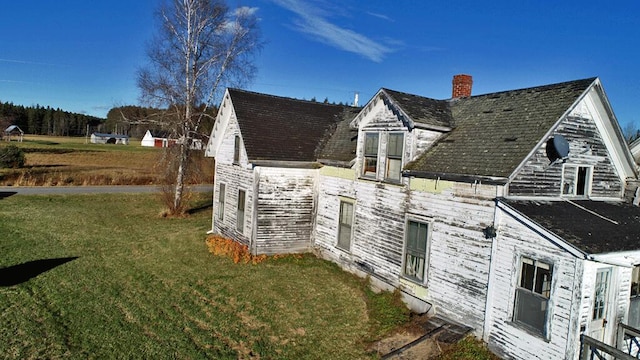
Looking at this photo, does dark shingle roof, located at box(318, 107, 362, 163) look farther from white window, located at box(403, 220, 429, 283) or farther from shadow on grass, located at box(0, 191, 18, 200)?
shadow on grass, located at box(0, 191, 18, 200)

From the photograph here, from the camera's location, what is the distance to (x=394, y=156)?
12188 mm

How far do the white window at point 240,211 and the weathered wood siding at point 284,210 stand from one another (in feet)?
5.12

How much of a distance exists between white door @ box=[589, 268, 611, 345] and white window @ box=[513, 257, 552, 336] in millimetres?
865

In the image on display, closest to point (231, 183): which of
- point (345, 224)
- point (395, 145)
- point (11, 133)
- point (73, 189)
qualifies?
point (345, 224)

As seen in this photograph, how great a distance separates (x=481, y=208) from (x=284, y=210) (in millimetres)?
8273

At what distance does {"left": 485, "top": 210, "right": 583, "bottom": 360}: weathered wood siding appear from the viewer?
757cm

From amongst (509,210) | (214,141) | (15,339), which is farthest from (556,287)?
(214,141)

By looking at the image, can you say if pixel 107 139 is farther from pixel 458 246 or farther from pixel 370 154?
pixel 458 246

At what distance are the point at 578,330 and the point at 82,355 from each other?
9513mm

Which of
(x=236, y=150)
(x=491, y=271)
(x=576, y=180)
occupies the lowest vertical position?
(x=491, y=271)

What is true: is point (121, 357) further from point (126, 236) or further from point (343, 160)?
point (126, 236)

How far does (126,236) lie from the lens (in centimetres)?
1841

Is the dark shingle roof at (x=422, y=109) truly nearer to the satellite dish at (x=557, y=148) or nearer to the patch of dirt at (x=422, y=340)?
the satellite dish at (x=557, y=148)

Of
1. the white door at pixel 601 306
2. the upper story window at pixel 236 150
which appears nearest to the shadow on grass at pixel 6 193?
the upper story window at pixel 236 150
